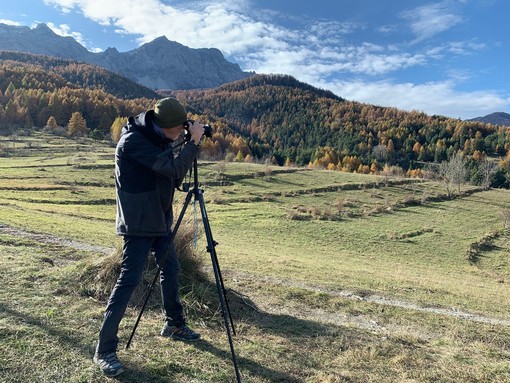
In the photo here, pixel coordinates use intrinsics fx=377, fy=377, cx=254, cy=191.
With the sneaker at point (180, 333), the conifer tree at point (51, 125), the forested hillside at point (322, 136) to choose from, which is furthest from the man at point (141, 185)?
the conifer tree at point (51, 125)

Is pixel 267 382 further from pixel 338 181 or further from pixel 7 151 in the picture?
pixel 7 151

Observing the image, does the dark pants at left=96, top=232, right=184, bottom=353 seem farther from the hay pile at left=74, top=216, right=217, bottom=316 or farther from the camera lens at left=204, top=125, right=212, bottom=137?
the hay pile at left=74, top=216, right=217, bottom=316

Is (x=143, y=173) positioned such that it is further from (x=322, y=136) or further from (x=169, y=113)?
(x=322, y=136)

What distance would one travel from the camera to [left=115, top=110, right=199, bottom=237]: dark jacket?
399cm

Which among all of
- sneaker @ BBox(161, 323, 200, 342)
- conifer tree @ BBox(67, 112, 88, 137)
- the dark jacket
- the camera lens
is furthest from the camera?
conifer tree @ BBox(67, 112, 88, 137)

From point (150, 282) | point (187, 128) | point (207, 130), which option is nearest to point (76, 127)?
point (150, 282)

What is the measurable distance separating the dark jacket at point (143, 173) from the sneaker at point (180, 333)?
1.44 metres

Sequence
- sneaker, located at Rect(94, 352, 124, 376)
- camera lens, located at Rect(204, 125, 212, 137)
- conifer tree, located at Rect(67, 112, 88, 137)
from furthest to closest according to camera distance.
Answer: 1. conifer tree, located at Rect(67, 112, 88, 137)
2. camera lens, located at Rect(204, 125, 212, 137)
3. sneaker, located at Rect(94, 352, 124, 376)

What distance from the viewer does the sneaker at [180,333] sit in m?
4.87

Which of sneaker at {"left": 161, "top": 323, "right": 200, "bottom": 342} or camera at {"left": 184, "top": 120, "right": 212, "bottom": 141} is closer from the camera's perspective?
camera at {"left": 184, "top": 120, "right": 212, "bottom": 141}

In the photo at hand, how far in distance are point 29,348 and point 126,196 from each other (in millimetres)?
1957

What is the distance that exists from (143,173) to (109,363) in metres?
2.00

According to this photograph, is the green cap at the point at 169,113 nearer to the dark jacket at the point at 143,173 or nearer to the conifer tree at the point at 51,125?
the dark jacket at the point at 143,173

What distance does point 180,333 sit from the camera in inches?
193
